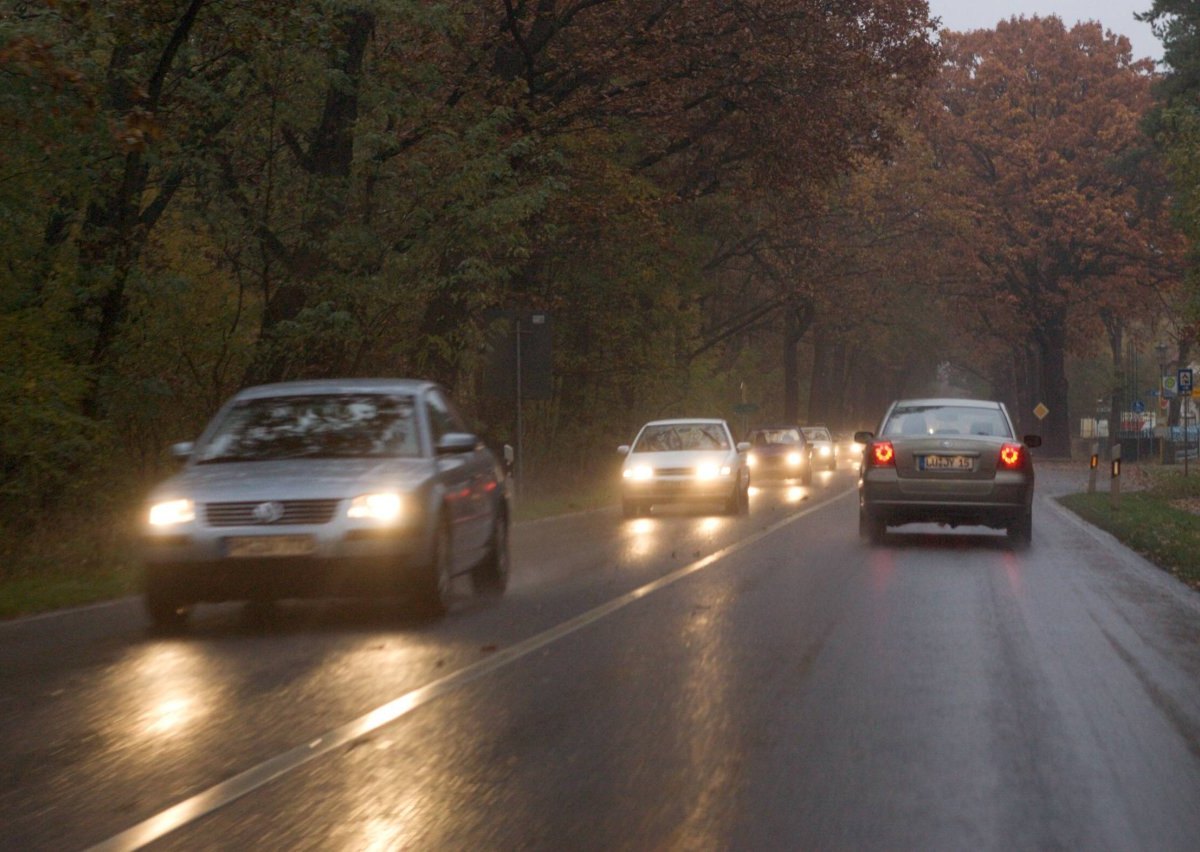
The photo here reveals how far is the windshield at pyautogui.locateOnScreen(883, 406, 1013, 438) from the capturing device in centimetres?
2025

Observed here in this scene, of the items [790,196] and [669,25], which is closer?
[669,25]

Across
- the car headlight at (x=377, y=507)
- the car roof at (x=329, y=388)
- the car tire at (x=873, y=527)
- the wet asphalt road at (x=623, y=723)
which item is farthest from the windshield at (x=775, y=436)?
the car headlight at (x=377, y=507)

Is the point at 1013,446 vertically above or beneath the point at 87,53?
beneath

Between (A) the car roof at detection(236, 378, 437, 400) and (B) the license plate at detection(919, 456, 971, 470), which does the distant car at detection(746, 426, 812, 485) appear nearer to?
(B) the license plate at detection(919, 456, 971, 470)

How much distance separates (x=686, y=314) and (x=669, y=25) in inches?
554

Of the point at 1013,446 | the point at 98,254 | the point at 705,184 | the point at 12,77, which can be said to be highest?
the point at 705,184

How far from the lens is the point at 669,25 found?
29328mm

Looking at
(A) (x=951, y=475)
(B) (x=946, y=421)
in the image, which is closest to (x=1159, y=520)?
(B) (x=946, y=421)

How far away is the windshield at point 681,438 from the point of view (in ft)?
91.2

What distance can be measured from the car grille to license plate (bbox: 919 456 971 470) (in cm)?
1001

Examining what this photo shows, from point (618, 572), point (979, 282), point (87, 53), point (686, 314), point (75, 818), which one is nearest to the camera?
point (75, 818)

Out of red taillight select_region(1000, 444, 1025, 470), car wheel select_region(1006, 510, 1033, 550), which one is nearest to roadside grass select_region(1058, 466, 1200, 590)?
car wheel select_region(1006, 510, 1033, 550)

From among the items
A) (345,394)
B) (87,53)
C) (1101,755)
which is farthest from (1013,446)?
(1101,755)

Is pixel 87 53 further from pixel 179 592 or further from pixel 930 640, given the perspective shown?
pixel 930 640
